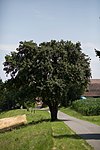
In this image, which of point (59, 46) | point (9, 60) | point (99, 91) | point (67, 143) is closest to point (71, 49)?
point (59, 46)

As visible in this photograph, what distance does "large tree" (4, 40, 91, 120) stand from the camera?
44094 millimetres

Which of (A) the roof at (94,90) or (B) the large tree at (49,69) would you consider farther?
(A) the roof at (94,90)

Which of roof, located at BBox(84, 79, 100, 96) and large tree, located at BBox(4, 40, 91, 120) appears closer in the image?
large tree, located at BBox(4, 40, 91, 120)

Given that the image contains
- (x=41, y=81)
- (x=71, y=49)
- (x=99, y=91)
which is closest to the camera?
(x=41, y=81)

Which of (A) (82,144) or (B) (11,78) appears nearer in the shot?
(A) (82,144)

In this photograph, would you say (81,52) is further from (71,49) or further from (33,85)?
(33,85)

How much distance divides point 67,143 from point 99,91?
320 feet

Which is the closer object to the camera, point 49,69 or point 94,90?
point 49,69

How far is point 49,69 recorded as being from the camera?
144ft

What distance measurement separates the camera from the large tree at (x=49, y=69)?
44.1 meters

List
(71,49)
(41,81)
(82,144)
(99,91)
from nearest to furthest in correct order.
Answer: (82,144) < (41,81) < (71,49) < (99,91)

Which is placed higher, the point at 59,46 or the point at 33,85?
the point at 59,46

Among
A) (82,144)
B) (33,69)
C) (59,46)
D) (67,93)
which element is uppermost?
(59,46)

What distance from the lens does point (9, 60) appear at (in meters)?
45.9
